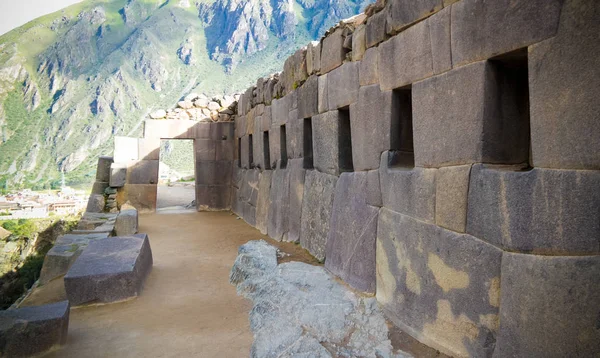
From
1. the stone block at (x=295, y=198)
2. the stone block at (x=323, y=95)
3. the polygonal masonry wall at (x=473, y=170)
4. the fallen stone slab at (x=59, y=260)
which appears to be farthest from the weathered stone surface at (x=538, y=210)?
the fallen stone slab at (x=59, y=260)

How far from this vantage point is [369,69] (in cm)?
362

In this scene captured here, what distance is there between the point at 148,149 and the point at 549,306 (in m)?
10.7

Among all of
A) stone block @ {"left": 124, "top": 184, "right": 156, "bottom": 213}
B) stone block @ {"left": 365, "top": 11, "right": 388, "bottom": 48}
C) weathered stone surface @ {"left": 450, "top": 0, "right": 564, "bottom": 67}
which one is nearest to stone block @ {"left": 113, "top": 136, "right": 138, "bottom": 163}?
stone block @ {"left": 124, "top": 184, "right": 156, "bottom": 213}

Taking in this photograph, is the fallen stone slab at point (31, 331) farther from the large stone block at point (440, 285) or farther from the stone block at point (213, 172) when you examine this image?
the stone block at point (213, 172)

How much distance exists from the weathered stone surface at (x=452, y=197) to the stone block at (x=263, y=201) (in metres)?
4.98

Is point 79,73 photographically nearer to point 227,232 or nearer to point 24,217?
point 24,217

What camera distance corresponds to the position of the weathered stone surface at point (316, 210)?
4711 mm

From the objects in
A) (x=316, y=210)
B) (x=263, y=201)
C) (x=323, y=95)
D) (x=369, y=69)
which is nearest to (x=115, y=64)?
(x=263, y=201)

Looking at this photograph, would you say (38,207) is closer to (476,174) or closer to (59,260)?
(59,260)

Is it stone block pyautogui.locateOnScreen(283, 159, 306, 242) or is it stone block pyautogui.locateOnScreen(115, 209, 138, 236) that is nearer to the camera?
stone block pyautogui.locateOnScreen(283, 159, 306, 242)

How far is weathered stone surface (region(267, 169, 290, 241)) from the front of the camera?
626 cm

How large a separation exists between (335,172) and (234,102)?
7.91 meters

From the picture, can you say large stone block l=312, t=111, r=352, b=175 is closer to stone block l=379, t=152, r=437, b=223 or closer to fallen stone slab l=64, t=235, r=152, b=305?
stone block l=379, t=152, r=437, b=223

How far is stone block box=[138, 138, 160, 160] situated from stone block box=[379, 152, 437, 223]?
896 cm
